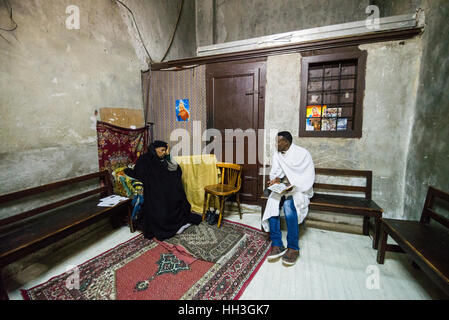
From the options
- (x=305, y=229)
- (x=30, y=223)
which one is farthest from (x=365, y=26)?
(x=30, y=223)

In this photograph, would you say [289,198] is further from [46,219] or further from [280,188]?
[46,219]

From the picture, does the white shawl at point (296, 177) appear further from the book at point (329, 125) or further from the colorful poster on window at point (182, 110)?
the colorful poster on window at point (182, 110)

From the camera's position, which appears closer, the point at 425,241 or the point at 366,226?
the point at 425,241

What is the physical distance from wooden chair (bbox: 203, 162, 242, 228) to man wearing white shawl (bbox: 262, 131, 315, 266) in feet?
2.08

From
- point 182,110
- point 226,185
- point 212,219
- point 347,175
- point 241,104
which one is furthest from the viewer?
point 182,110

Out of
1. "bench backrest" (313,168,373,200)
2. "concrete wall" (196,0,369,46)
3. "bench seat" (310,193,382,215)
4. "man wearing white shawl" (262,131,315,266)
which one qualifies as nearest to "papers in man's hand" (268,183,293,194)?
"man wearing white shawl" (262,131,315,266)

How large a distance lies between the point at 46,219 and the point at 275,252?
2.56m

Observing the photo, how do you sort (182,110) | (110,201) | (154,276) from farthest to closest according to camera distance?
(182,110), (110,201), (154,276)

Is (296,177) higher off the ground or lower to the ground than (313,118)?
lower

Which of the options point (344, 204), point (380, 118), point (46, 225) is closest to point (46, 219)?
point (46, 225)

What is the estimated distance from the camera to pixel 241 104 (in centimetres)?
359

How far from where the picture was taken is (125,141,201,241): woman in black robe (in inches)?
112

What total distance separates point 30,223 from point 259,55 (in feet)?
12.2

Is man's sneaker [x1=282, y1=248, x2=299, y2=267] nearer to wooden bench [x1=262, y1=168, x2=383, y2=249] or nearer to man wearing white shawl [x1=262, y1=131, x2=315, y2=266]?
man wearing white shawl [x1=262, y1=131, x2=315, y2=266]
